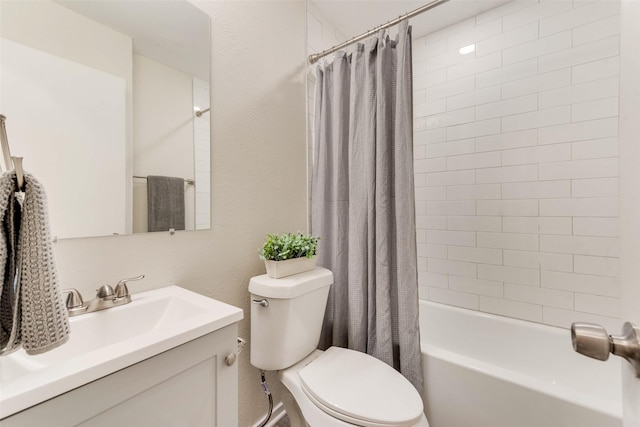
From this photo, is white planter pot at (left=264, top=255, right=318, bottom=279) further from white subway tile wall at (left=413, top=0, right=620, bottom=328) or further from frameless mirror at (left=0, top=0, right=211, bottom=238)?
white subway tile wall at (left=413, top=0, right=620, bottom=328)

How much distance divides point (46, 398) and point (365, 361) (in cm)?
103

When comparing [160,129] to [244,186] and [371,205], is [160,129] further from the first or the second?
[371,205]

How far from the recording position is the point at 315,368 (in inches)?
42.9

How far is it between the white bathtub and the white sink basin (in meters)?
1.05

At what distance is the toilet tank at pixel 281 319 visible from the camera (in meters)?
1.09

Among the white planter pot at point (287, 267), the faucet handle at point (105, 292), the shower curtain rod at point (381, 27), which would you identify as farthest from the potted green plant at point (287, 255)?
the shower curtain rod at point (381, 27)

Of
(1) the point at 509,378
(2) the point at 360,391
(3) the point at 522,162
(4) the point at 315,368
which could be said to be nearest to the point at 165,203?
(4) the point at 315,368

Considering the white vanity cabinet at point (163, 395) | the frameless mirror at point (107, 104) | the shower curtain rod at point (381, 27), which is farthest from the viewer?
the shower curtain rod at point (381, 27)

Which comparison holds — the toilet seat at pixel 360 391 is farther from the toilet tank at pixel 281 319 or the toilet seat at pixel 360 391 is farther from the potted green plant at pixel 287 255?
the potted green plant at pixel 287 255

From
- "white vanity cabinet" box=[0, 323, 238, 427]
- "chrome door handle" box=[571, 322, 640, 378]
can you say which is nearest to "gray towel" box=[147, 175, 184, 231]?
"white vanity cabinet" box=[0, 323, 238, 427]

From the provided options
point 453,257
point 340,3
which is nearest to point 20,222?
point 340,3

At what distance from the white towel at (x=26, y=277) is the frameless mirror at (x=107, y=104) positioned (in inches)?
14.2

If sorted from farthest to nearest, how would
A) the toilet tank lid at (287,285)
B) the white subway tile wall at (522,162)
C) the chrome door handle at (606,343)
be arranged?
the white subway tile wall at (522,162), the toilet tank lid at (287,285), the chrome door handle at (606,343)

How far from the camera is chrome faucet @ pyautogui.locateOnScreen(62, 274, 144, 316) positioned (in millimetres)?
718
